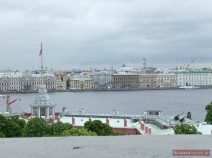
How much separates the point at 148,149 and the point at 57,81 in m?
50.6

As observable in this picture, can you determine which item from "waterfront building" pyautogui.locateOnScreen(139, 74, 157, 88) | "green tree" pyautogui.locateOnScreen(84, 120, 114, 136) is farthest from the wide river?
"waterfront building" pyautogui.locateOnScreen(139, 74, 157, 88)

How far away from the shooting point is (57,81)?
168 ft

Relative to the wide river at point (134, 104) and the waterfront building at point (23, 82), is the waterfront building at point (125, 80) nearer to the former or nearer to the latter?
the waterfront building at point (23, 82)

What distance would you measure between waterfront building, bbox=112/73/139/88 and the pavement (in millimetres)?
49324

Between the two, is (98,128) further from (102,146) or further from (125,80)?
(125,80)

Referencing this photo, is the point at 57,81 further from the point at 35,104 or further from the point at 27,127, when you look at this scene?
the point at 27,127

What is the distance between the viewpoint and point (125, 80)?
2016 inches

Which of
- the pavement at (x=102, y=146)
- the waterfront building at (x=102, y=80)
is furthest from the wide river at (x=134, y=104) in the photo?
the waterfront building at (x=102, y=80)

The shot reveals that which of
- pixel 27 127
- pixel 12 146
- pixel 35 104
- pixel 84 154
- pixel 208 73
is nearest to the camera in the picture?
pixel 84 154

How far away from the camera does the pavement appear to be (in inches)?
34.1

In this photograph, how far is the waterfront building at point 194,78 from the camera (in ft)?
177

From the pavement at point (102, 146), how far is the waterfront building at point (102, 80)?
50.9 meters

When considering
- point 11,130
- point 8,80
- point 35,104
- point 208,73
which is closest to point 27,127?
point 11,130

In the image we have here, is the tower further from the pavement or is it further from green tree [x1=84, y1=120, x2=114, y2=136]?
the pavement
